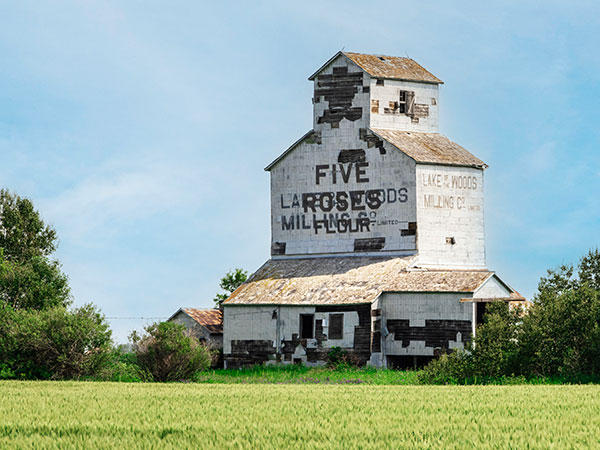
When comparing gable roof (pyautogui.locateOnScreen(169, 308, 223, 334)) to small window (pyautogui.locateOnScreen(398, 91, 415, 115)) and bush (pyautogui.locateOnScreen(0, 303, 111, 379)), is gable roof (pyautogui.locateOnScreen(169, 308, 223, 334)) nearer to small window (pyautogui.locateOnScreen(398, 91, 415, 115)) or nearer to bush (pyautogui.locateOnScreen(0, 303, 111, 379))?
bush (pyautogui.locateOnScreen(0, 303, 111, 379))

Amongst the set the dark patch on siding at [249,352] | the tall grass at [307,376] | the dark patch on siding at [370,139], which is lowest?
the tall grass at [307,376]

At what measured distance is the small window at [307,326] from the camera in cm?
4100

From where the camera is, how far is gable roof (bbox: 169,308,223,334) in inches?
1849

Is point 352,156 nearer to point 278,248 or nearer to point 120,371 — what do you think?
point 278,248

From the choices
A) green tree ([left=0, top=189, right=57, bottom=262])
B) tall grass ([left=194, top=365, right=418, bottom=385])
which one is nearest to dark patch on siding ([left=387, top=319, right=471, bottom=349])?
tall grass ([left=194, top=365, right=418, bottom=385])

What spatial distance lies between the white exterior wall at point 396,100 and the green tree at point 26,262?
1676 centimetres

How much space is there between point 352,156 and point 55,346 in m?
16.6

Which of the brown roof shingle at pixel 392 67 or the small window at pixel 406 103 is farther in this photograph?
the small window at pixel 406 103

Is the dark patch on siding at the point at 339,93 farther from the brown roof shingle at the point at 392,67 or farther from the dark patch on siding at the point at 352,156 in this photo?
the dark patch on siding at the point at 352,156

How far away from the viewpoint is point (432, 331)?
38719mm

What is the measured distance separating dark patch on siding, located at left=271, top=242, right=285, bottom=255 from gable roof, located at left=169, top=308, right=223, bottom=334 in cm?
441

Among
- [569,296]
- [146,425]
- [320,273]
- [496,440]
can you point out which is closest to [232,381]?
[320,273]

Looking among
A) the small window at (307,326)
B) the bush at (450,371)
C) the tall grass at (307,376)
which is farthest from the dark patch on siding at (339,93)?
the bush at (450,371)

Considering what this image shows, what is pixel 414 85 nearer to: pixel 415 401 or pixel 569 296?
pixel 569 296
